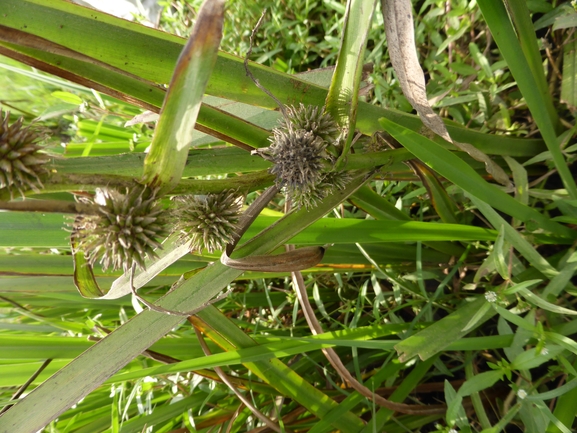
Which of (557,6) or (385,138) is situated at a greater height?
(557,6)

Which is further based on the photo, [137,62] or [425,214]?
[425,214]

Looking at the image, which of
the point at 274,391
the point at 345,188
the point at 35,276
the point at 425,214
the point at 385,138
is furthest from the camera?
the point at 425,214

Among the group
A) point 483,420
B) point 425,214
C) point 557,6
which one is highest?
point 557,6

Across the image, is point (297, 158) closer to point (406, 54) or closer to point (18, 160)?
point (406, 54)

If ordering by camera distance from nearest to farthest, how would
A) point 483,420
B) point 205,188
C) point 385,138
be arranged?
point 205,188, point 385,138, point 483,420

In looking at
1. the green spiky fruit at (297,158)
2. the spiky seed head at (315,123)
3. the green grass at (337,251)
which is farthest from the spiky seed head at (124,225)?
the spiky seed head at (315,123)

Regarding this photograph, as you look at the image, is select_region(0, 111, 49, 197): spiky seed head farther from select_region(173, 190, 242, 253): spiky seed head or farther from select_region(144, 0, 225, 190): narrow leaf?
select_region(173, 190, 242, 253): spiky seed head

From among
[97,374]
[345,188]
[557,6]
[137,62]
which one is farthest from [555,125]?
[97,374]

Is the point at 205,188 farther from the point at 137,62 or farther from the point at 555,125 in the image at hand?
the point at 555,125
